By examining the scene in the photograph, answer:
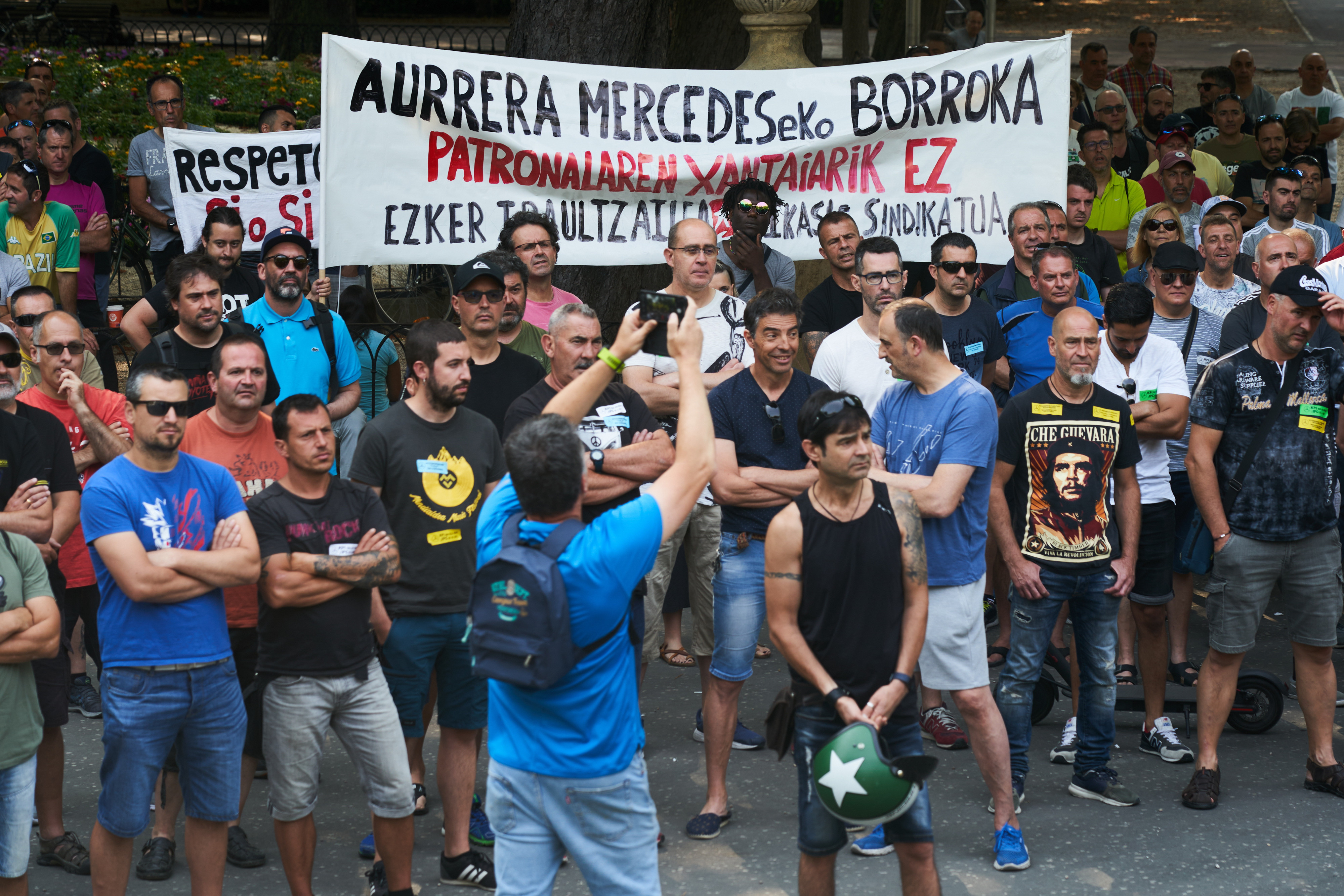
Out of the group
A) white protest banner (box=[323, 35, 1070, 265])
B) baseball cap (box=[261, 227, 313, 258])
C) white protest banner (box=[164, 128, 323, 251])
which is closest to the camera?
baseball cap (box=[261, 227, 313, 258])

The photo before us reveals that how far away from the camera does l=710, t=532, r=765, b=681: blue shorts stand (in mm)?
5613

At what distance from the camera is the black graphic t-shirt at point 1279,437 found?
589 centimetres

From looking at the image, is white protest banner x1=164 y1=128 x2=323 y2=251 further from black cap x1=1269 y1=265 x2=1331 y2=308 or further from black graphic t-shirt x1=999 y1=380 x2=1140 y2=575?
black cap x1=1269 y1=265 x2=1331 y2=308

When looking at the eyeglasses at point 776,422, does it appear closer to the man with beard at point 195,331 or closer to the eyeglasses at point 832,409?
the eyeglasses at point 832,409

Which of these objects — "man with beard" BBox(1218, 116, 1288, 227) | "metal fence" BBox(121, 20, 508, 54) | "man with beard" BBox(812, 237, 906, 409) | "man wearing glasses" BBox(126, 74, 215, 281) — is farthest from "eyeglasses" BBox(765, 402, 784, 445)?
"metal fence" BBox(121, 20, 508, 54)

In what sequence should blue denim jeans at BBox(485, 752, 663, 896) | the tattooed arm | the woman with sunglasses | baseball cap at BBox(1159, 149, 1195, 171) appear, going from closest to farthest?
blue denim jeans at BBox(485, 752, 663, 896) → the tattooed arm → the woman with sunglasses → baseball cap at BBox(1159, 149, 1195, 171)

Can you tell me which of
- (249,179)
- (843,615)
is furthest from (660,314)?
(249,179)

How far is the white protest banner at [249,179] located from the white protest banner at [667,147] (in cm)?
66

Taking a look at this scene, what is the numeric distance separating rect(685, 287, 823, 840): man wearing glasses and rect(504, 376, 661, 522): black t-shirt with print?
1.14ft

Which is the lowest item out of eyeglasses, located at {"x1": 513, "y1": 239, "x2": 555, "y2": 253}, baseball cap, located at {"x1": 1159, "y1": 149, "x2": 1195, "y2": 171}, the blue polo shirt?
the blue polo shirt

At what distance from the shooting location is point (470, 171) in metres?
7.58

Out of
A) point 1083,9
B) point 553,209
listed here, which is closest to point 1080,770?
point 553,209

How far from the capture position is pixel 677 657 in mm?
7477

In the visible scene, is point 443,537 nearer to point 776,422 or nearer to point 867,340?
point 776,422
